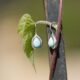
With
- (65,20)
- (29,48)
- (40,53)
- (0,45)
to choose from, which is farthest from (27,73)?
(29,48)

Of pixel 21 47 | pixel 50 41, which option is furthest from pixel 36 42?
pixel 21 47

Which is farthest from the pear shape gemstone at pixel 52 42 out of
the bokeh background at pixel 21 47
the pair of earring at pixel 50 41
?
the bokeh background at pixel 21 47

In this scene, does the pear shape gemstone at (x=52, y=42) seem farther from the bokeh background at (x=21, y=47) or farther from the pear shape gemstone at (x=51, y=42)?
the bokeh background at (x=21, y=47)

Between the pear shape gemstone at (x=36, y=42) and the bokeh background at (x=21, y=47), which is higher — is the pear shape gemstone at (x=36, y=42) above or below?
above

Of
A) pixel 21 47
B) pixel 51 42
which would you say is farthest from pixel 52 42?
pixel 21 47

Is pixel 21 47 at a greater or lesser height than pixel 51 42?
lesser

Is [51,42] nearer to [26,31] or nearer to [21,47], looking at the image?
[26,31]

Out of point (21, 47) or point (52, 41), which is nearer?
point (52, 41)

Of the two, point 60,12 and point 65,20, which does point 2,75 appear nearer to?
point 65,20

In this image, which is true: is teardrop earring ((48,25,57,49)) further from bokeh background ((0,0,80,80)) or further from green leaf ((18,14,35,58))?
bokeh background ((0,0,80,80))
